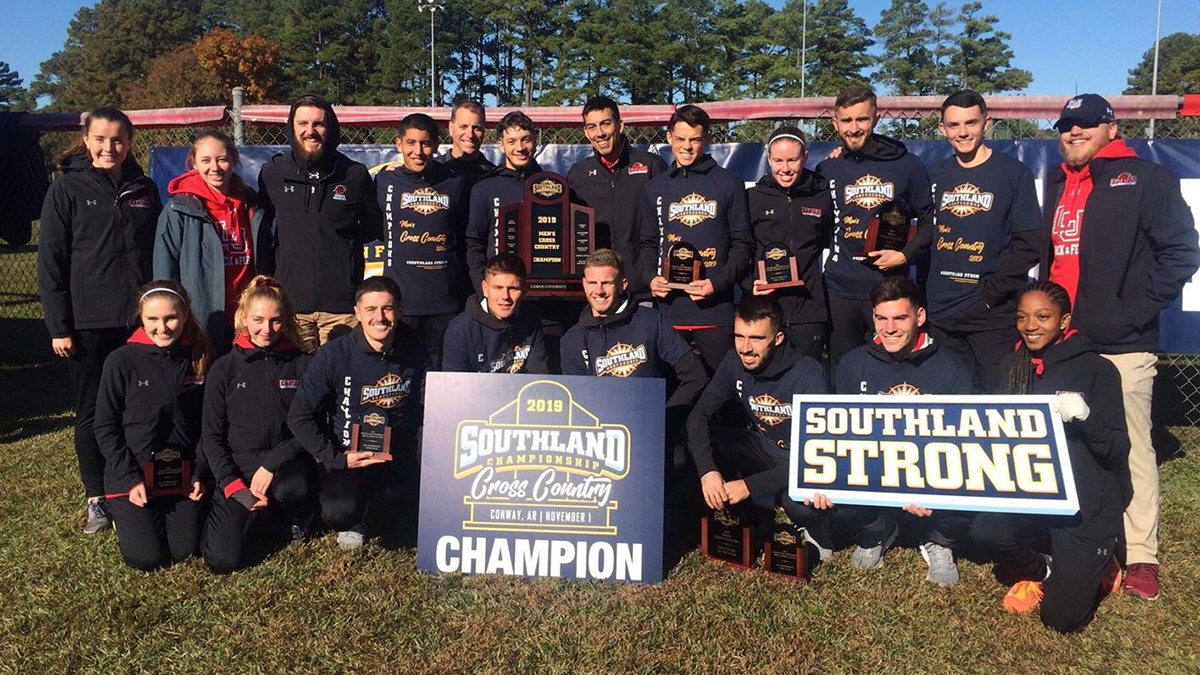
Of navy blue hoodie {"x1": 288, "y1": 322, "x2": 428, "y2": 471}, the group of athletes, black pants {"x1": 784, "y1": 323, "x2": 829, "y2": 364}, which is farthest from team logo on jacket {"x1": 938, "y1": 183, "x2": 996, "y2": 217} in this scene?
navy blue hoodie {"x1": 288, "y1": 322, "x2": 428, "y2": 471}

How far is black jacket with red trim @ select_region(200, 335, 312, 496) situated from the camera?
15.0 feet

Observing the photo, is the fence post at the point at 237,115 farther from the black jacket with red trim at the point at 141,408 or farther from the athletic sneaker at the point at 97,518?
the athletic sneaker at the point at 97,518

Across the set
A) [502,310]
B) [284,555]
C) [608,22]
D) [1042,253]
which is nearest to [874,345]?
[1042,253]

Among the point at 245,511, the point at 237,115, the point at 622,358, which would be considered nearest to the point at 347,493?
the point at 245,511

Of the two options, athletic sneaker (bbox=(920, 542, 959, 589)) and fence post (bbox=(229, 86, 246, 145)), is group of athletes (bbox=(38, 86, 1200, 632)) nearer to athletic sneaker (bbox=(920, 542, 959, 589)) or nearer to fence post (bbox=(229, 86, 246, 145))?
athletic sneaker (bbox=(920, 542, 959, 589))

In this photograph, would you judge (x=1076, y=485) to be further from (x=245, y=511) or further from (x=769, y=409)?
(x=245, y=511)

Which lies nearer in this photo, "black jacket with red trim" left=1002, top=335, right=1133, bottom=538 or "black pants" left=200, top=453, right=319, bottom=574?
"black jacket with red trim" left=1002, top=335, right=1133, bottom=538

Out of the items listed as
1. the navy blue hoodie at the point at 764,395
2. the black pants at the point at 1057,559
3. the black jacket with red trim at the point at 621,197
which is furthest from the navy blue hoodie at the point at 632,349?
the black pants at the point at 1057,559

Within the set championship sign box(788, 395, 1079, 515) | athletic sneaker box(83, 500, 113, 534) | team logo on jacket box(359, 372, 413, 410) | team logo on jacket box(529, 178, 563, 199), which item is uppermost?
team logo on jacket box(529, 178, 563, 199)

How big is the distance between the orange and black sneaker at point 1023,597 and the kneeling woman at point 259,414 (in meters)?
3.59

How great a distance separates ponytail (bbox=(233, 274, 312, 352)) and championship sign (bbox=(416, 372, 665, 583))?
3.30ft

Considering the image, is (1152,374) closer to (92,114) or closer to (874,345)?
(874,345)

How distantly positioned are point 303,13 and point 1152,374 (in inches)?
3348

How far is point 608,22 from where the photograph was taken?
212 ft
